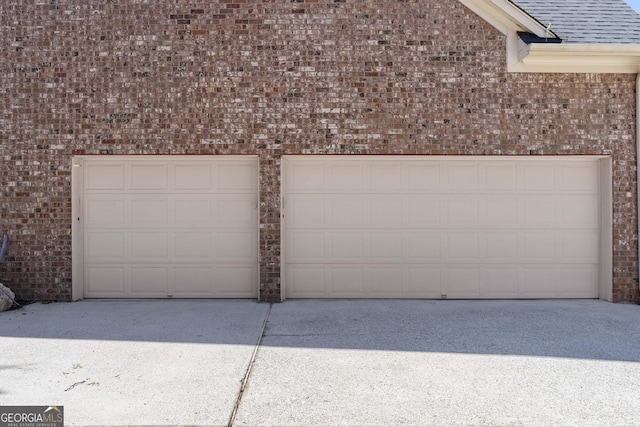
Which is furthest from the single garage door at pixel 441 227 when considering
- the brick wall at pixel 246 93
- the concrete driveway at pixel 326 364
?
the concrete driveway at pixel 326 364

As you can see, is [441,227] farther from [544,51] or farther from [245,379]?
[245,379]

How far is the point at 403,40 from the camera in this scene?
780 centimetres

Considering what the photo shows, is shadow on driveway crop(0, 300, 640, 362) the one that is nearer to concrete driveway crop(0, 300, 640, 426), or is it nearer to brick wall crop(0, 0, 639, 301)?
concrete driveway crop(0, 300, 640, 426)

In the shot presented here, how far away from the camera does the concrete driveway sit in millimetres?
3807

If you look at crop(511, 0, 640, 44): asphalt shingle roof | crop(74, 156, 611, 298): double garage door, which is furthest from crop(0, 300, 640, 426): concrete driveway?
crop(511, 0, 640, 44): asphalt shingle roof

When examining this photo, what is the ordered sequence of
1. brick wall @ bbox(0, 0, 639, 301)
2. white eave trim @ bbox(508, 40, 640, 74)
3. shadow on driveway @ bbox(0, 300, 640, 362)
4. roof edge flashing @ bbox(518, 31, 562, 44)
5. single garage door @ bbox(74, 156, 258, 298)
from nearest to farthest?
shadow on driveway @ bbox(0, 300, 640, 362), white eave trim @ bbox(508, 40, 640, 74), roof edge flashing @ bbox(518, 31, 562, 44), brick wall @ bbox(0, 0, 639, 301), single garage door @ bbox(74, 156, 258, 298)

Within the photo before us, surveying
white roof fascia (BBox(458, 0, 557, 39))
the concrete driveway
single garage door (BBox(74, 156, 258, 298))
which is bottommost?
the concrete driveway

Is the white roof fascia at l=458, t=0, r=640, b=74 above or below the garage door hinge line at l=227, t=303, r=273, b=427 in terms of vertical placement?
above

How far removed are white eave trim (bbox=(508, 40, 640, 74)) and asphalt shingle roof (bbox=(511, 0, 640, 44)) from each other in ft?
0.76

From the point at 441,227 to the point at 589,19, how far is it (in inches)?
163

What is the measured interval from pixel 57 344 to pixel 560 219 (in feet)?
23.6

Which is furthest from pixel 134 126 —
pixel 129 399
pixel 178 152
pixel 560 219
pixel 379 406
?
pixel 560 219

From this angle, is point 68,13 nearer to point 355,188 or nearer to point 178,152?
point 178,152

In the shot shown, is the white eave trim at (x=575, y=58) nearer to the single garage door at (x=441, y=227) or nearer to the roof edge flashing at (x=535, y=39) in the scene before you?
the roof edge flashing at (x=535, y=39)
